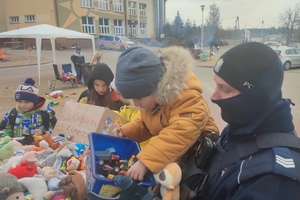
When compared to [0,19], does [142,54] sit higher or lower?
lower

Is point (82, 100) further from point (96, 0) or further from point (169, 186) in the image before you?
point (96, 0)

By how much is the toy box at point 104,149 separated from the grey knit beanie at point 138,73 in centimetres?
36

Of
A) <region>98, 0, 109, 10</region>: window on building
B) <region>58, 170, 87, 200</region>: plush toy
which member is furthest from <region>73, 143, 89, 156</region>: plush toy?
<region>98, 0, 109, 10</region>: window on building

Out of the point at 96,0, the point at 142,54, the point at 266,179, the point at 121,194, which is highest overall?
the point at 96,0

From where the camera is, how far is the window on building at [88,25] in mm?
33519

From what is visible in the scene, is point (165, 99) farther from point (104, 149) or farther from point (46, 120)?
point (46, 120)

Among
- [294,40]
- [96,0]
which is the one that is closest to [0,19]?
[96,0]

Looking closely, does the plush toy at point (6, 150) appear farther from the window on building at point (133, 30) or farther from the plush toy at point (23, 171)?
the window on building at point (133, 30)

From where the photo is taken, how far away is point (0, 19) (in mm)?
33844

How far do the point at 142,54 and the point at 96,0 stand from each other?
35.6m

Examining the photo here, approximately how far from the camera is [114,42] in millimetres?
29625

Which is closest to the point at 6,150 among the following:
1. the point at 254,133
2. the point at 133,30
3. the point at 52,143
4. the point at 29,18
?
the point at 52,143

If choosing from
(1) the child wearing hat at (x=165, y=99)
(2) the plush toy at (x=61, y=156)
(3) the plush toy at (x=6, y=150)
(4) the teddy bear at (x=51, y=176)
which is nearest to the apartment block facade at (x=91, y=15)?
(3) the plush toy at (x=6, y=150)

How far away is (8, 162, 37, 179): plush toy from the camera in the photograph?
75.3 inches
